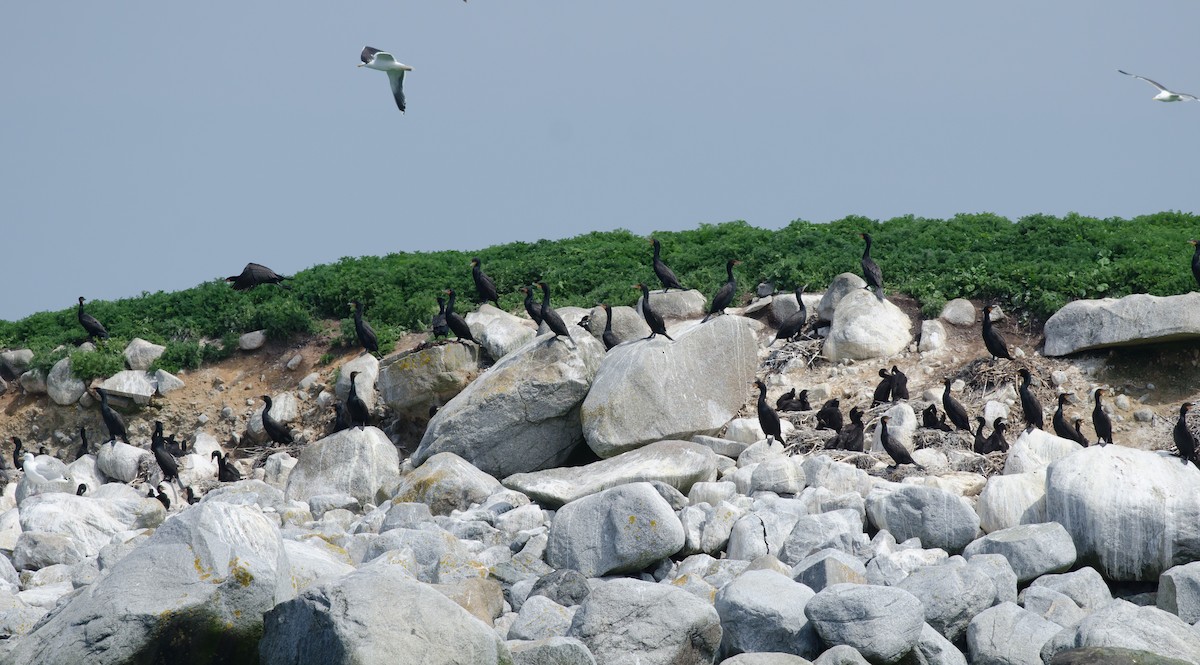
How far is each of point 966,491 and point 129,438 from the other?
49.6 feet

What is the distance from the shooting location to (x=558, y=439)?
1695 cm

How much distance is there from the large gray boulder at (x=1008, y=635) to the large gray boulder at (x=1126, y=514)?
79.6 inches

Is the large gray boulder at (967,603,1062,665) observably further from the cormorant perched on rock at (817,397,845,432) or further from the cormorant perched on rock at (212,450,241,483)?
the cormorant perched on rock at (212,450,241,483)

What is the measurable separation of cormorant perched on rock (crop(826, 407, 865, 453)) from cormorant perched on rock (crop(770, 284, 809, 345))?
315 cm

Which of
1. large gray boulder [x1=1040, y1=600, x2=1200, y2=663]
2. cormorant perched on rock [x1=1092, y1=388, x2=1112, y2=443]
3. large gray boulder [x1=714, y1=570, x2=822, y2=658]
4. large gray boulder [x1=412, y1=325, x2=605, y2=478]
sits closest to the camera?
large gray boulder [x1=1040, y1=600, x2=1200, y2=663]

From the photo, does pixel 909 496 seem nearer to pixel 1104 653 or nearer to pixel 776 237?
pixel 1104 653

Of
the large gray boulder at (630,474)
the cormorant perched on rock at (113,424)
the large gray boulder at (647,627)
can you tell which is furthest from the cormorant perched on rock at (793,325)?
the cormorant perched on rock at (113,424)

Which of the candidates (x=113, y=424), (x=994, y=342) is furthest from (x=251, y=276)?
(x=994, y=342)

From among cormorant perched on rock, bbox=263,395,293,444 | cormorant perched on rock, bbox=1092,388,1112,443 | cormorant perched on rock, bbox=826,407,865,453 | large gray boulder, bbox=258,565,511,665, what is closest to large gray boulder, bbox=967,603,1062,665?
large gray boulder, bbox=258,565,511,665

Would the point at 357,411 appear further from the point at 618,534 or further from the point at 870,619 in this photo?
the point at 870,619

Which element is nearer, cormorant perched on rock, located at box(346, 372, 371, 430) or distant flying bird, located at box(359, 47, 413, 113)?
distant flying bird, located at box(359, 47, 413, 113)

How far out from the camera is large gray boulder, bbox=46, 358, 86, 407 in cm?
2344

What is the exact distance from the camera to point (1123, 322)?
1738 cm

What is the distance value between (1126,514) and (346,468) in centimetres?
1009
